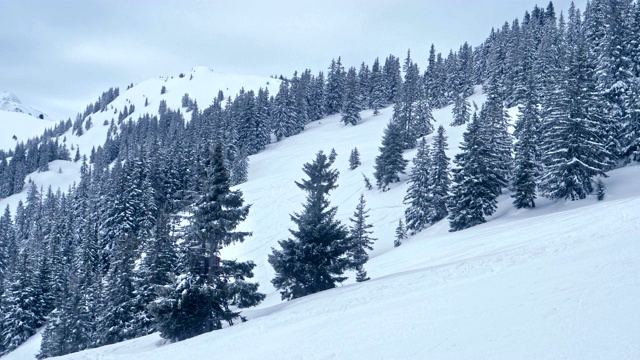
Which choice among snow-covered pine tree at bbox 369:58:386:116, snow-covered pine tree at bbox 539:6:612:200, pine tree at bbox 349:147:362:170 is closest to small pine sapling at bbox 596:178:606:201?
snow-covered pine tree at bbox 539:6:612:200

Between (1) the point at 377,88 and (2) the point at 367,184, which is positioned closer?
(2) the point at 367,184

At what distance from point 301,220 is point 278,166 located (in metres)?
57.2

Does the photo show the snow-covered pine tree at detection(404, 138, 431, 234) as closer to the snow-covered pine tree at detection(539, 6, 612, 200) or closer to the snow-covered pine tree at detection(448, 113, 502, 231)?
the snow-covered pine tree at detection(448, 113, 502, 231)

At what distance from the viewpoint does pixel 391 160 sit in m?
56.2

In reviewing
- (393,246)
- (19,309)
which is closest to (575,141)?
(393,246)

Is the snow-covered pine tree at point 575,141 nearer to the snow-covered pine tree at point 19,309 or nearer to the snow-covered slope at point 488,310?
the snow-covered slope at point 488,310

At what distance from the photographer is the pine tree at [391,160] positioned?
55.9 meters

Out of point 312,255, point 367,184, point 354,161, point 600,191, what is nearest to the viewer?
point 312,255

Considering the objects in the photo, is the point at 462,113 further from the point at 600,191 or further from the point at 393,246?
the point at 600,191

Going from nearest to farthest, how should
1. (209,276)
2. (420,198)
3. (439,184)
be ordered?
(209,276), (439,184), (420,198)

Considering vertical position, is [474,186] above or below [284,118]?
below

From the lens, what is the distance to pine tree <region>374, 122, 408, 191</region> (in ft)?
183

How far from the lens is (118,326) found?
3011 centimetres

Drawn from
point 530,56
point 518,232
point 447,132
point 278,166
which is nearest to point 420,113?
point 447,132
